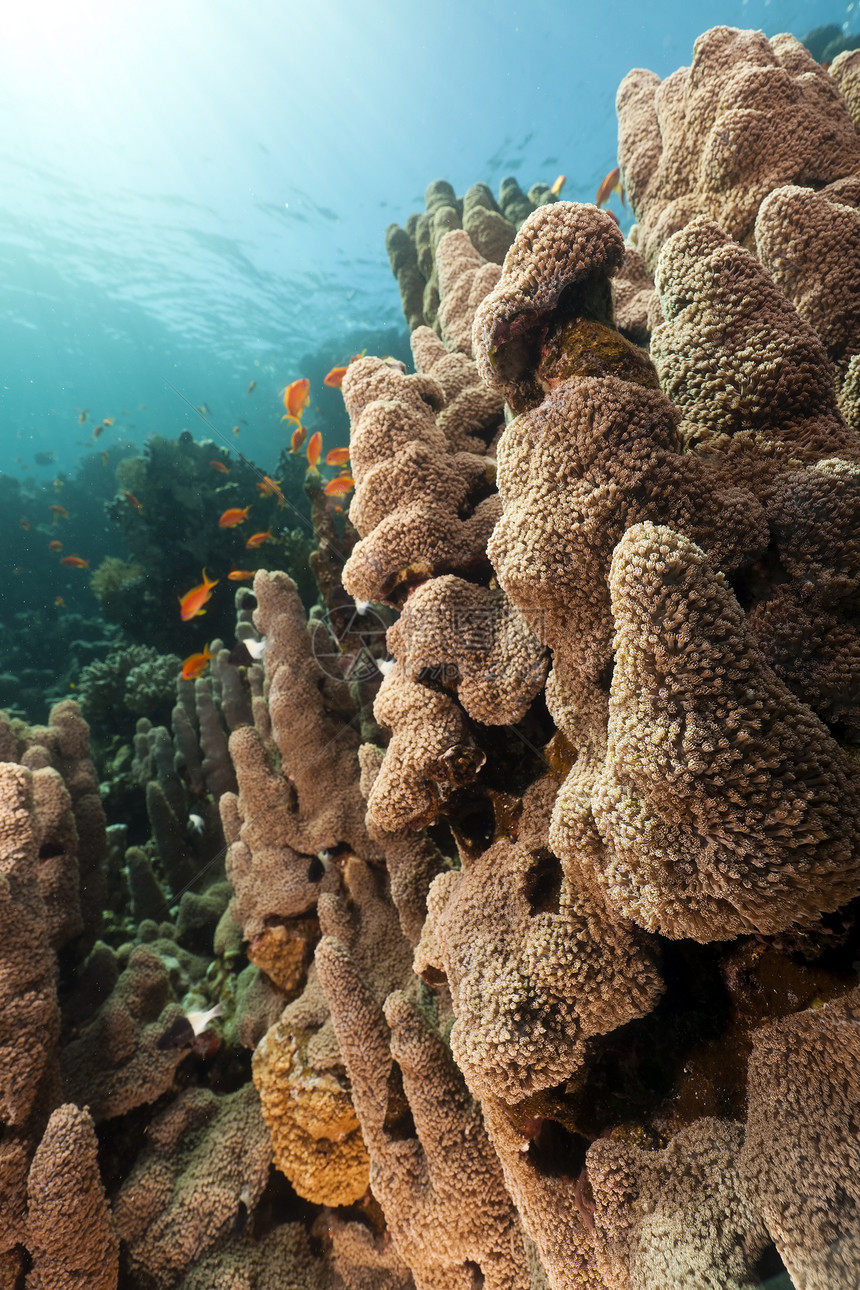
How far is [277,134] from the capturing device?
27203 millimetres

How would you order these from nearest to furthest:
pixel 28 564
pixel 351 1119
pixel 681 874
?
pixel 681 874 < pixel 351 1119 < pixel 28 564

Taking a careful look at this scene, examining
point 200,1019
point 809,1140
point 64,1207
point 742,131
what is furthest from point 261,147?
point 809,1140

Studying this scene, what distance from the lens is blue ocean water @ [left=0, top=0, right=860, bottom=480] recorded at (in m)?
22.9

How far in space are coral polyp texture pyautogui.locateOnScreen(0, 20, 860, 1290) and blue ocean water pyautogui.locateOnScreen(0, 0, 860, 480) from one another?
1789 cm

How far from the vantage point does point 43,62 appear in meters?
22.9

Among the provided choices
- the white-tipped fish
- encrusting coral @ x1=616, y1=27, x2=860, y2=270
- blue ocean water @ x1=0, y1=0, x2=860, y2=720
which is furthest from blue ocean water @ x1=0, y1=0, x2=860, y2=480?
the white-tipped fish

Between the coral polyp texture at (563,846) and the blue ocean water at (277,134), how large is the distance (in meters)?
17.9

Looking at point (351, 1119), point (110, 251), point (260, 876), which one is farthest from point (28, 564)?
point (110, 251)

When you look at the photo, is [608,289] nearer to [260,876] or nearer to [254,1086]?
[260,876]

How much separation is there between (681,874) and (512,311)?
138 cm

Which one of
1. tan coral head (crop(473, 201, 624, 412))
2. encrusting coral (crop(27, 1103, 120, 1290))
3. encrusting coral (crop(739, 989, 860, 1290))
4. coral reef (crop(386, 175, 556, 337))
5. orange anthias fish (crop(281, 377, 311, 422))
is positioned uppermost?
coral reef (crop(386, 175, 556, 337))

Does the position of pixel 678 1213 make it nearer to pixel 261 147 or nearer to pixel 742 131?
pixel 742 131

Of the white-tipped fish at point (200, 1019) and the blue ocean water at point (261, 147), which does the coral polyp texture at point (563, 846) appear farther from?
the blue ocean water at point (261, 147)

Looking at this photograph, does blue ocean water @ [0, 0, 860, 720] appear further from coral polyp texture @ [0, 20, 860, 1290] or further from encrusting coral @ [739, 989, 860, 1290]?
encrusting coral @ [739, 989, 860, 1290]
